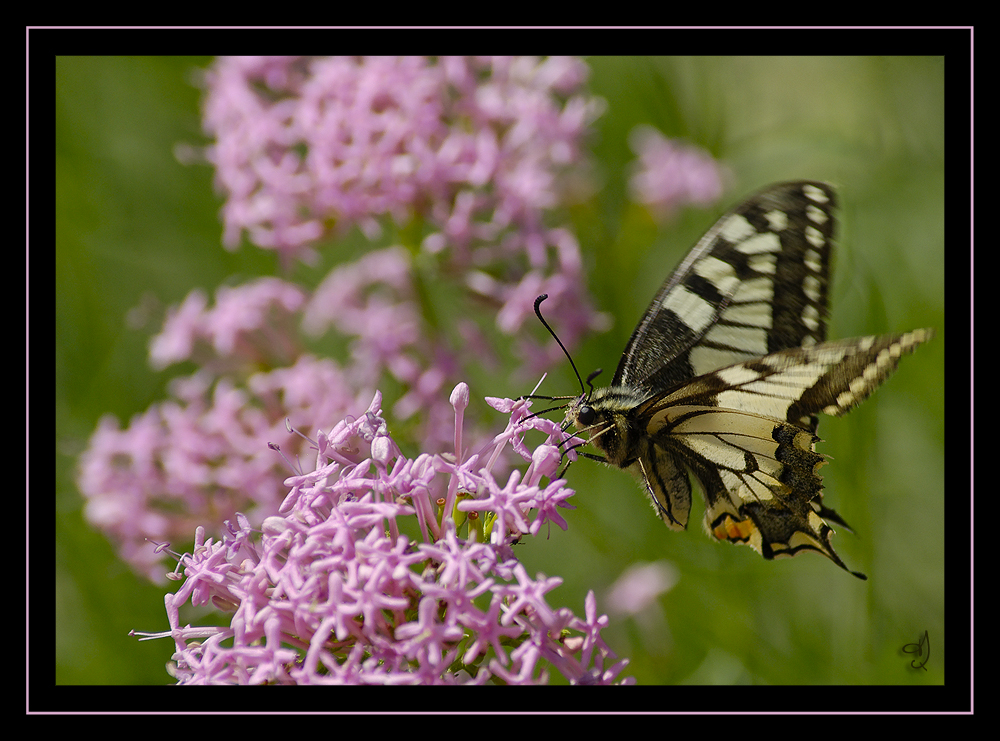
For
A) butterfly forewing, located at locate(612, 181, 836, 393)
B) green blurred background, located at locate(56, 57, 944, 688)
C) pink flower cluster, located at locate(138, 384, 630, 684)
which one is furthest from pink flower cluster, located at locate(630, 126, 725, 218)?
pink flower cluster, located at locate(138, 384, 630, 684)

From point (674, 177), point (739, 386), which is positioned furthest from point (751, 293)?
point (674, 177)

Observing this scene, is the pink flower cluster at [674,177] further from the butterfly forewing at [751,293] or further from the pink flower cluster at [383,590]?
the pink flower cluster at [383,590]

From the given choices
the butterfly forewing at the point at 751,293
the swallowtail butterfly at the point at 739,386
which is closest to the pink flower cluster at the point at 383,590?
the swallowtail butterfly at the point at 739,386

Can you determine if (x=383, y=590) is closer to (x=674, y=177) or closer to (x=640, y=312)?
(x=640, y=312)

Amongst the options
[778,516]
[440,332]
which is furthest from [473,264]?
[778,516]

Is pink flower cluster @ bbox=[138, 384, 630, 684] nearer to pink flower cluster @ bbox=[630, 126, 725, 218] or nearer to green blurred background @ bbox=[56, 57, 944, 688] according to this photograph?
green blurred background @ bbox=[56, 57, 944, 688]
